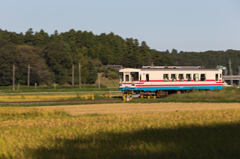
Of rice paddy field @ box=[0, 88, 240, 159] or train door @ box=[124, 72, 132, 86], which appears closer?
rice paddy field @ box=[0, 88, 240, 159]

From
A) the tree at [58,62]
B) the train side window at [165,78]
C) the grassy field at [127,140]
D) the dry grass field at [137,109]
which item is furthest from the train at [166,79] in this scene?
the tree at [58,62]

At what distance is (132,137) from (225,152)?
10.7 feet

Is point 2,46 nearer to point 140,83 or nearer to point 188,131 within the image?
point 140,83

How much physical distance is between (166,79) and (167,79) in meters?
0.14

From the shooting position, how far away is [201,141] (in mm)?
10062

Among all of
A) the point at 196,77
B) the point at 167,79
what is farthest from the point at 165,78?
the point at 196,77

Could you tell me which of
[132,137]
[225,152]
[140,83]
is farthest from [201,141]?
[140,83]

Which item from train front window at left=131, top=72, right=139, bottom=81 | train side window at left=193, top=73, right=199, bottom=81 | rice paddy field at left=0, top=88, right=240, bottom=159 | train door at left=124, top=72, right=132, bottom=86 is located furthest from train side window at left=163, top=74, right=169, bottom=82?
rice paddy field at left=0, top=88, right=240, bottom=159

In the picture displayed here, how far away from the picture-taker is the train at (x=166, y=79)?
38406 mm

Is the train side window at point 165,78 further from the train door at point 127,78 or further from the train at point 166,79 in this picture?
the train door at point 127,78

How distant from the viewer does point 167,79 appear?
39750mm

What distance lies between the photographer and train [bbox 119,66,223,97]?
38.4 meters

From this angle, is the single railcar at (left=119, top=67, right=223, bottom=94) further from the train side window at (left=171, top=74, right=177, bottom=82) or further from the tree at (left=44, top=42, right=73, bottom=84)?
the tree at (left=44, top=42, right=73, bottom=84)

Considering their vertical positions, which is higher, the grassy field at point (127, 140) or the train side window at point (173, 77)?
the train side window at point (173, 77)
